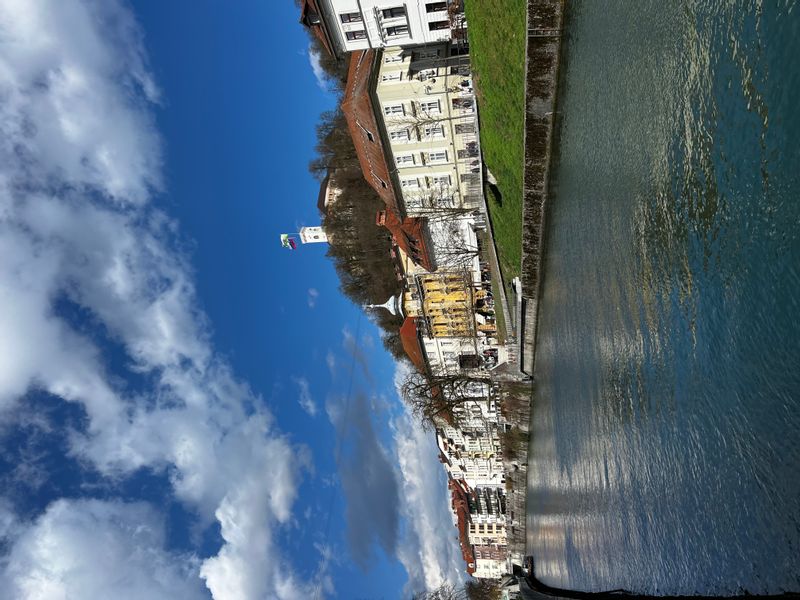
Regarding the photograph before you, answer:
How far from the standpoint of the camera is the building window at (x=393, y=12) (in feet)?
122

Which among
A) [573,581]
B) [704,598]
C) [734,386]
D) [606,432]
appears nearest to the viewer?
[734,386]

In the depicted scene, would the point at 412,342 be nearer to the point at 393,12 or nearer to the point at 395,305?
the point at 395,305

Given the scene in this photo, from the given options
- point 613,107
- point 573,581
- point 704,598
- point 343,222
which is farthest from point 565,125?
point 343,222

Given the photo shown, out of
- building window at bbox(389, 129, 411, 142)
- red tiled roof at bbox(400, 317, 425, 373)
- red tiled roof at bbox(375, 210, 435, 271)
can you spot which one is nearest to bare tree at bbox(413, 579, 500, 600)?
red tiled roof at bbox(400, 317, 425, 373)

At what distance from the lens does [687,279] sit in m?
12.5

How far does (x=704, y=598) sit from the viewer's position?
1212 centimetres

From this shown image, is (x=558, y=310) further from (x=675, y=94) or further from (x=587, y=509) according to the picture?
(x=675, y=94)

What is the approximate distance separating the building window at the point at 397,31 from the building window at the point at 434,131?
7185 mm

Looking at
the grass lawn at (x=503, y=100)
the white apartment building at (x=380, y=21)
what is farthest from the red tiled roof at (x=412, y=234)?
the grass lawn at (x=503, y=100)

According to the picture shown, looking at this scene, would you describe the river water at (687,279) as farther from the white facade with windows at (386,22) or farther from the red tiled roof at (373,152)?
the red tiled roof at (373,152)

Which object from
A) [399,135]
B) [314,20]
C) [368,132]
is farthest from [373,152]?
[314,20]

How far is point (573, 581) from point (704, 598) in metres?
16.6

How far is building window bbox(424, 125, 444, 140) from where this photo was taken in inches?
1702

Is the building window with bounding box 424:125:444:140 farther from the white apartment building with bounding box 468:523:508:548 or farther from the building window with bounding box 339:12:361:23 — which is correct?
the white apartment building with bounding box 468:523:508:548
